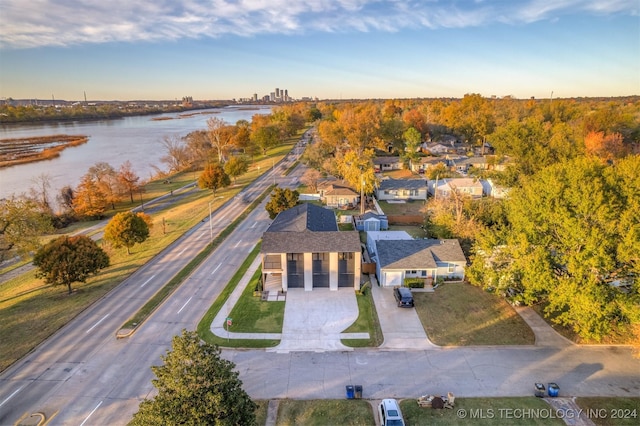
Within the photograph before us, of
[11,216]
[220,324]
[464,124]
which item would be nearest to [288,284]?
[220,324]

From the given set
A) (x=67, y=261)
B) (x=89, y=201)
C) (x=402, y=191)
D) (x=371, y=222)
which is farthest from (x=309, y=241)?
(x=89, y=201)

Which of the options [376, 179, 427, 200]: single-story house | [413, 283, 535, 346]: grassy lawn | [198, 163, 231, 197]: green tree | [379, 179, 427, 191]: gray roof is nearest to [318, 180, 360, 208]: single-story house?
[376, 179, 427, 200]: single-story house

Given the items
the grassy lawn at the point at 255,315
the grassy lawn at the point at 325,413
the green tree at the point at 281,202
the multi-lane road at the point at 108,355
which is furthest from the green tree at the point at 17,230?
the grassy lawn at the point at 325,413

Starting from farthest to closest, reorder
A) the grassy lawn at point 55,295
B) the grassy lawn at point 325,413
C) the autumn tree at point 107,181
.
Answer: the autumn tree at point 107,181
the grassy lawn at point 55,295
the grassy lawn at point 325,413

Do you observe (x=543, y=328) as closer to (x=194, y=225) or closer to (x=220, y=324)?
(x=220, y=324)

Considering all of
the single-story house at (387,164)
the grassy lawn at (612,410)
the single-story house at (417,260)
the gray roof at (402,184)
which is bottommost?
the grassy lawn at (612,410)

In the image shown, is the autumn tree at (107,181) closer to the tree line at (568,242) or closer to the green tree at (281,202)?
the green tree at (281,202)

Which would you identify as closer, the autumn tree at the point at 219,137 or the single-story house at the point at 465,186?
the single-story house at the point at 465,186
